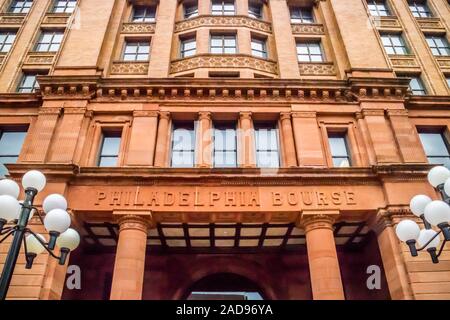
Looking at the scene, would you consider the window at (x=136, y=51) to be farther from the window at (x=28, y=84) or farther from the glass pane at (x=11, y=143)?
the glass pane at (x=11, y=143)

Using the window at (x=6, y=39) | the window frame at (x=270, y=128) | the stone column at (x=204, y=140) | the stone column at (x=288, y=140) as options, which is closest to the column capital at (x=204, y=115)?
the stone column at (x=204, y=140)

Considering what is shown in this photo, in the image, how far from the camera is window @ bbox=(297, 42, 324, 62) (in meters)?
17.7

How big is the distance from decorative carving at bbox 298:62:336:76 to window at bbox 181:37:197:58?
5455 millimetres

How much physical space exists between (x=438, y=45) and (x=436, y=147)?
7683 mm

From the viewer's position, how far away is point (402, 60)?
1784 cm

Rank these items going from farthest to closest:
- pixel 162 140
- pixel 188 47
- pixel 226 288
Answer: pixel 188 47
pixel 226 288
pixel 162 140

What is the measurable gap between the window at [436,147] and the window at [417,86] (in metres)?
2.59

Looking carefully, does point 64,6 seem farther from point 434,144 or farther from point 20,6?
point 434,144

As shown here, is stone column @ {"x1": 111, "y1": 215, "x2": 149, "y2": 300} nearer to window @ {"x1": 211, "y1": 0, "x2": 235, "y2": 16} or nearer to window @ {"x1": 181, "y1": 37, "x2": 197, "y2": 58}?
window @ {"x1": 181, "y1": 37, "x2": 197, "y2": 58}

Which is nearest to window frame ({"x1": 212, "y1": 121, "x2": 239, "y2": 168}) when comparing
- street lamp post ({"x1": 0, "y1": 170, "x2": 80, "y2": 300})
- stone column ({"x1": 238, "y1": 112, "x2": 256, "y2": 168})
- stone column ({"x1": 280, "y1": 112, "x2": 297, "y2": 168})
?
stone column ({"x1": 238, "y1": 112, "x2": 256, "y2": 168})

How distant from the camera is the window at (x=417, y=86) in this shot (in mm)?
16859

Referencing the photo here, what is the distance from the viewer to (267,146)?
14461 mm

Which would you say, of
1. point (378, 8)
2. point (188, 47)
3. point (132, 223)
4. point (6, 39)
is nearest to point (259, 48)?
point (188, 47)
